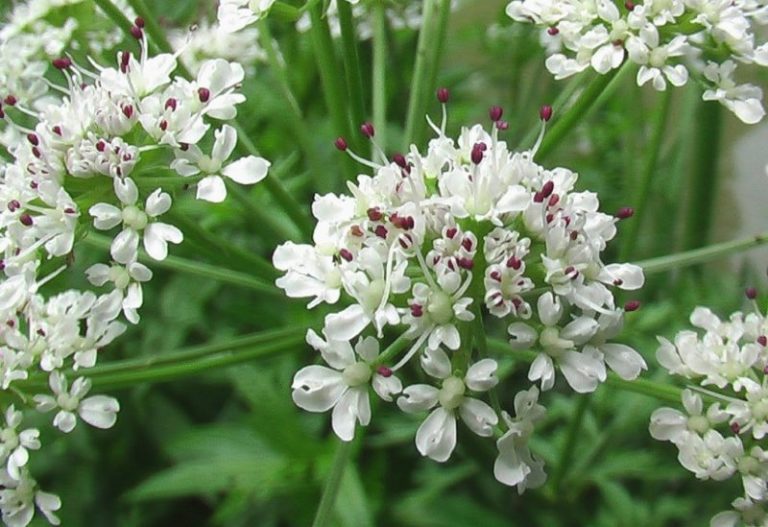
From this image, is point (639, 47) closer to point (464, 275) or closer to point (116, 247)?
point (464, 275)

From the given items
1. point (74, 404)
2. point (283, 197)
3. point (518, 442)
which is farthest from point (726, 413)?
point (74, 404)

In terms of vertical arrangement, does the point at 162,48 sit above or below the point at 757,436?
above

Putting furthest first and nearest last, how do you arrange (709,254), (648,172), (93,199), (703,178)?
(703,178) → (648,172) → (709,254) → (93,199)

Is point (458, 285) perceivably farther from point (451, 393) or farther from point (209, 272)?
point (209, 272)

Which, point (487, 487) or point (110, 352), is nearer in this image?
point (487, 487)

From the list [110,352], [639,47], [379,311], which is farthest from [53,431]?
[639,47]

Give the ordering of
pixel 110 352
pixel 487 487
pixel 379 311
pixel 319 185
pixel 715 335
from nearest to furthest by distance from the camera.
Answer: pixel 379 311 → pixel 715 335 → pixel 319 185 → pixel 487 487 → pixel 110 352

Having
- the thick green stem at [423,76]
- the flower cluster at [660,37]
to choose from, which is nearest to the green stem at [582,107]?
the flower cluster at [660,37]
